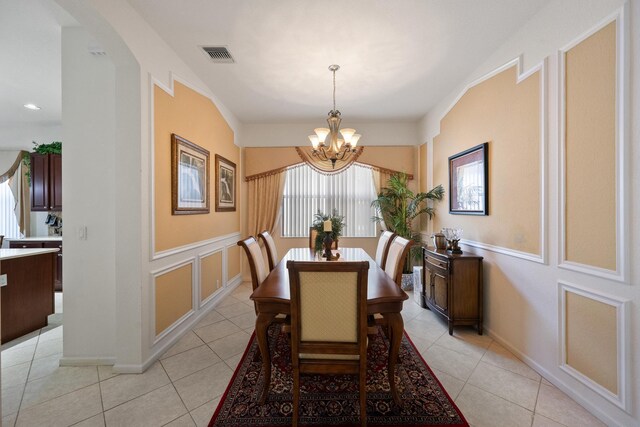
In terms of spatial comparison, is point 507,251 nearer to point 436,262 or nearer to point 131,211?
point 436,262

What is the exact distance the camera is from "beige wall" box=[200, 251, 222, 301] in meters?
3.32

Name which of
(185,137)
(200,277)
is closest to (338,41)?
(185,137)

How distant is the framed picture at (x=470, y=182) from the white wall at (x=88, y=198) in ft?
11.8

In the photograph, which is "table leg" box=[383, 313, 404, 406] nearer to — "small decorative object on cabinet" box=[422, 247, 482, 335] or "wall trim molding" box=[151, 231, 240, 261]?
"small decorative object on cabinet" box=[422, 247, 482, 335]

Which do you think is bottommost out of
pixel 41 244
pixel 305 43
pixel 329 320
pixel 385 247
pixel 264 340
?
pixel 264 340

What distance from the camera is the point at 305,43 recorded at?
98.2 inches

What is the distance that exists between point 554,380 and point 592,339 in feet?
1.65

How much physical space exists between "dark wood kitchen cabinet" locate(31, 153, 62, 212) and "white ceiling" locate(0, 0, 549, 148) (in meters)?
0.88

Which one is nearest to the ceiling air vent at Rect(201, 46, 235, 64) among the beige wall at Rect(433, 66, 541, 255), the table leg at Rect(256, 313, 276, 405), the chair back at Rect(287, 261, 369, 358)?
the chair back at Rect(287, 261, 369, 358)

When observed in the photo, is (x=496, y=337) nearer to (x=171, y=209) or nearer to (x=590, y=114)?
(x=590, y=114)

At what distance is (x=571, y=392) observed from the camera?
1.86 m

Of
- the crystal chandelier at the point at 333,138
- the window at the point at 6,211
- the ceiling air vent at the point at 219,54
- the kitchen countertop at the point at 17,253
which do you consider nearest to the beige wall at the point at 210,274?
the kitchen countertop at the point at 17,253

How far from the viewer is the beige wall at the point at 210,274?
10.9 ft

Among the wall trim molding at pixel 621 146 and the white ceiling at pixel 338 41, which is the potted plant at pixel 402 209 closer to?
the white ceiling at pixel 338 41
